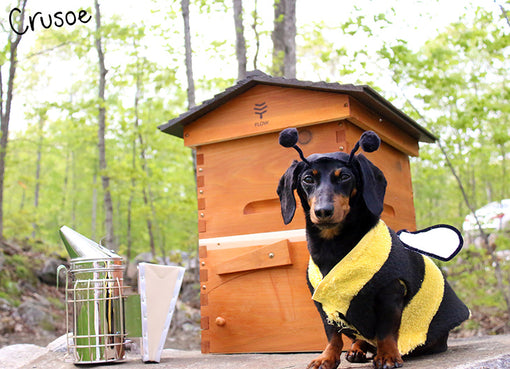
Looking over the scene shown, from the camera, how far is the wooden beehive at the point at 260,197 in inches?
155

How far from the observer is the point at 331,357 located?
2480 millimetres

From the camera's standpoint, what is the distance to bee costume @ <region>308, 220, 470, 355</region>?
2.49m

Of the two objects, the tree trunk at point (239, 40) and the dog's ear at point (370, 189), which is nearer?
the dog's ear at point (370, 189)

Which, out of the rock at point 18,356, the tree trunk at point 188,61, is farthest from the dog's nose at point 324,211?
the tree trunk at point 188,61

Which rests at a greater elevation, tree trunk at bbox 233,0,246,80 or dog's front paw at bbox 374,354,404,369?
tree trunk at bbox 233,0,246,80

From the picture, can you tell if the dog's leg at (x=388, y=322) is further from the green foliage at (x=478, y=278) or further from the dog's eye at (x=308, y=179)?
the green foliage at (x=478, y=278)

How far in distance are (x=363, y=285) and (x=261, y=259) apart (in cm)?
162

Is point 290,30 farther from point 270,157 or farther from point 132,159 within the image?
point 132,159

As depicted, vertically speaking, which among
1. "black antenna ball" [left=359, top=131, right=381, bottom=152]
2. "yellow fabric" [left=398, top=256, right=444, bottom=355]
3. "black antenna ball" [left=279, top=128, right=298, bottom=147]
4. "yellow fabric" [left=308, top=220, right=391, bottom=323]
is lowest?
"yellow fabric" [left=398, top=256, right=444, bottom=355]

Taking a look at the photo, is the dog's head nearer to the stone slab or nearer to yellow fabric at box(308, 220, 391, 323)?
yellow fabric at box(308, 220, 391, 323)

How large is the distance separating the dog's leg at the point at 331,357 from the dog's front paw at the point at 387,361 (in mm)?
197

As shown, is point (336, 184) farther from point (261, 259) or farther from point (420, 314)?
point (261, 259)

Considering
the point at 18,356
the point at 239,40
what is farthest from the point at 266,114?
the point at 239,40

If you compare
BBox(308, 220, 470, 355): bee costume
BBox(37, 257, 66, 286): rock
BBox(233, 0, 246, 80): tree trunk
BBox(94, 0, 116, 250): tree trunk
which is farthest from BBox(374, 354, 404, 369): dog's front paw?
BBox(37, 257, 66, 286): rock
